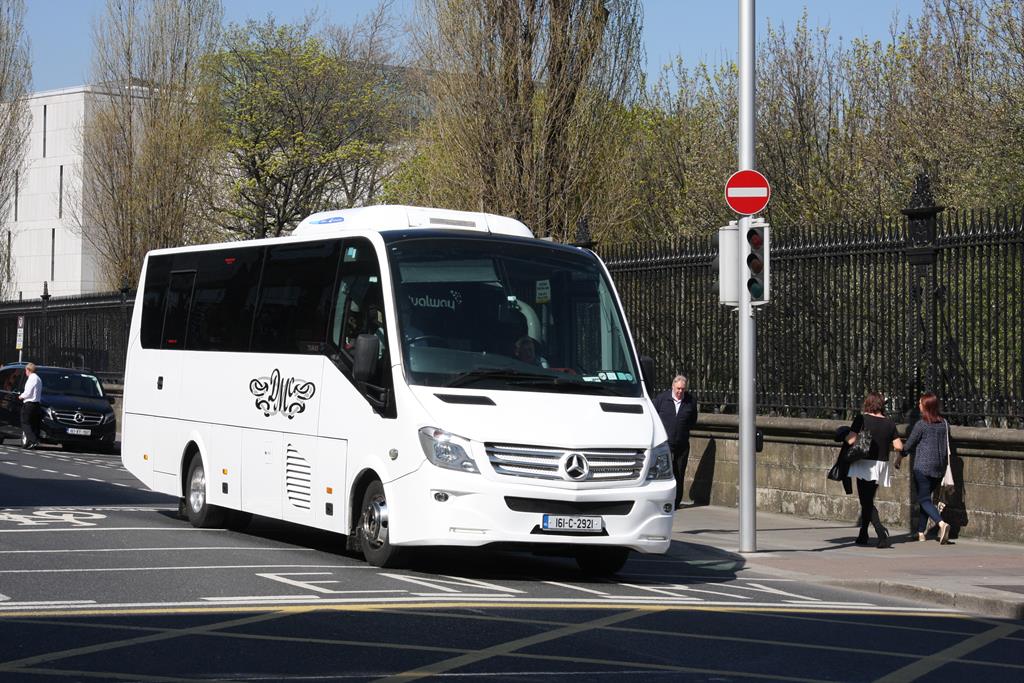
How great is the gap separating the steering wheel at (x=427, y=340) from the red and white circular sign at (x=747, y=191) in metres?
3.46

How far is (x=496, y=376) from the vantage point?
12.5 metres

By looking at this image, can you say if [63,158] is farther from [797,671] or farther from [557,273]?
[797,671]

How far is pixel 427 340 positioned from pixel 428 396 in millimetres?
644

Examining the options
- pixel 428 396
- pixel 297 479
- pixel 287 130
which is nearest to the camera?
pixel 428 396

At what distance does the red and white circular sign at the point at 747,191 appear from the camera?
48.1 feet

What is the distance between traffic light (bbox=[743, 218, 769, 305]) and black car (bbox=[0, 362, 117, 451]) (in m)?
19.2

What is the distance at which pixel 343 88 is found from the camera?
180ft

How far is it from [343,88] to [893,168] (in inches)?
1040

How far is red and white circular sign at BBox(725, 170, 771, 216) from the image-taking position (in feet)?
48.1

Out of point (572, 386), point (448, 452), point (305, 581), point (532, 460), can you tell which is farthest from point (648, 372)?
point (305, 581)

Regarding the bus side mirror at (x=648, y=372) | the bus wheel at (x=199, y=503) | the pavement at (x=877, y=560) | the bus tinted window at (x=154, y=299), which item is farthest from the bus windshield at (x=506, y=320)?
the bus tinted window at (x=154, y=299)

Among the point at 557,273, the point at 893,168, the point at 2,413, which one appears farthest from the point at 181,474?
the point at 893,168

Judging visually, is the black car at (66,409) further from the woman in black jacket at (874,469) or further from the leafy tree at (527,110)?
the woman in black jacket at (874,469)

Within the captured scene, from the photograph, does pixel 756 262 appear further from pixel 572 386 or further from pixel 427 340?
pixel 427 340
